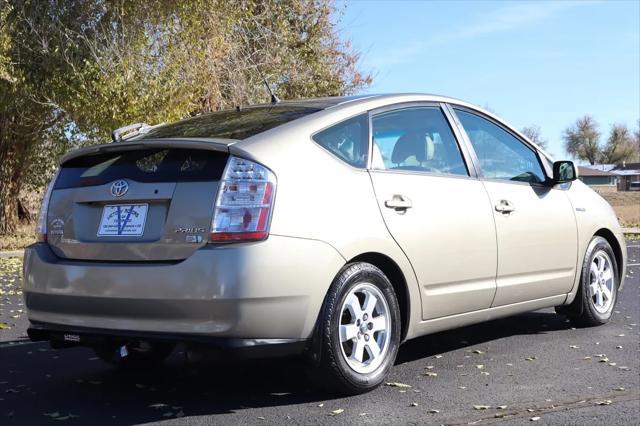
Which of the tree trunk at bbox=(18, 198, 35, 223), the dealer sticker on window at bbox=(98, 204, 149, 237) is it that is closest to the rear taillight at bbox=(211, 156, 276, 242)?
the dealer sticker on window at bbox=(98, 204, 149, 237)

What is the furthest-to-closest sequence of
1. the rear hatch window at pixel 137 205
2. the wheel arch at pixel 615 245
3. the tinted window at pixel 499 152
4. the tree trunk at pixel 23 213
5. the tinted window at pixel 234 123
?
the tree trunk at pixel 23 213, the wheel arch at pixel 615 245, the tinted window at pixel 499 152, the tinted window at pixel 234 123, the rear hatch window at pixel 137 205

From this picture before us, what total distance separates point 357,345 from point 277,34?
18997 millimetres

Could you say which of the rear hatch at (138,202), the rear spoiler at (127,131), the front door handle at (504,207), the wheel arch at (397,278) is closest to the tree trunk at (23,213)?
the rear spoiler at (127,131)

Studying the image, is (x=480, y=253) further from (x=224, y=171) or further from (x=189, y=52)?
(x=189, y=52)

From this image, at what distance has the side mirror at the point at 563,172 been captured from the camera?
6340 mm

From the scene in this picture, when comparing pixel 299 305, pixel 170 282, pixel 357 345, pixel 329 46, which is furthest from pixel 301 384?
pixel 329 46

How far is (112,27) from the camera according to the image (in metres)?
17.2

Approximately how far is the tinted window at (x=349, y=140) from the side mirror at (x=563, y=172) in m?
1.95

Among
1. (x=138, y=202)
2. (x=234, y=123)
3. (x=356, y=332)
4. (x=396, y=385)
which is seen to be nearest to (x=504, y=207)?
(x=396, y=385)

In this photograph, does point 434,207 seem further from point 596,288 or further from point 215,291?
point 596,288

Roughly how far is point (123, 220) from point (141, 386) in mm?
1128

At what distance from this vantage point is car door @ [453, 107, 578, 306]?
571 cm

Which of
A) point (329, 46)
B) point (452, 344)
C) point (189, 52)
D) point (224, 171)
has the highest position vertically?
point (329, 46)

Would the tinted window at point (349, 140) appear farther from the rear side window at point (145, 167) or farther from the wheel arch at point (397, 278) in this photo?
the rear side window at point (145, 167)
